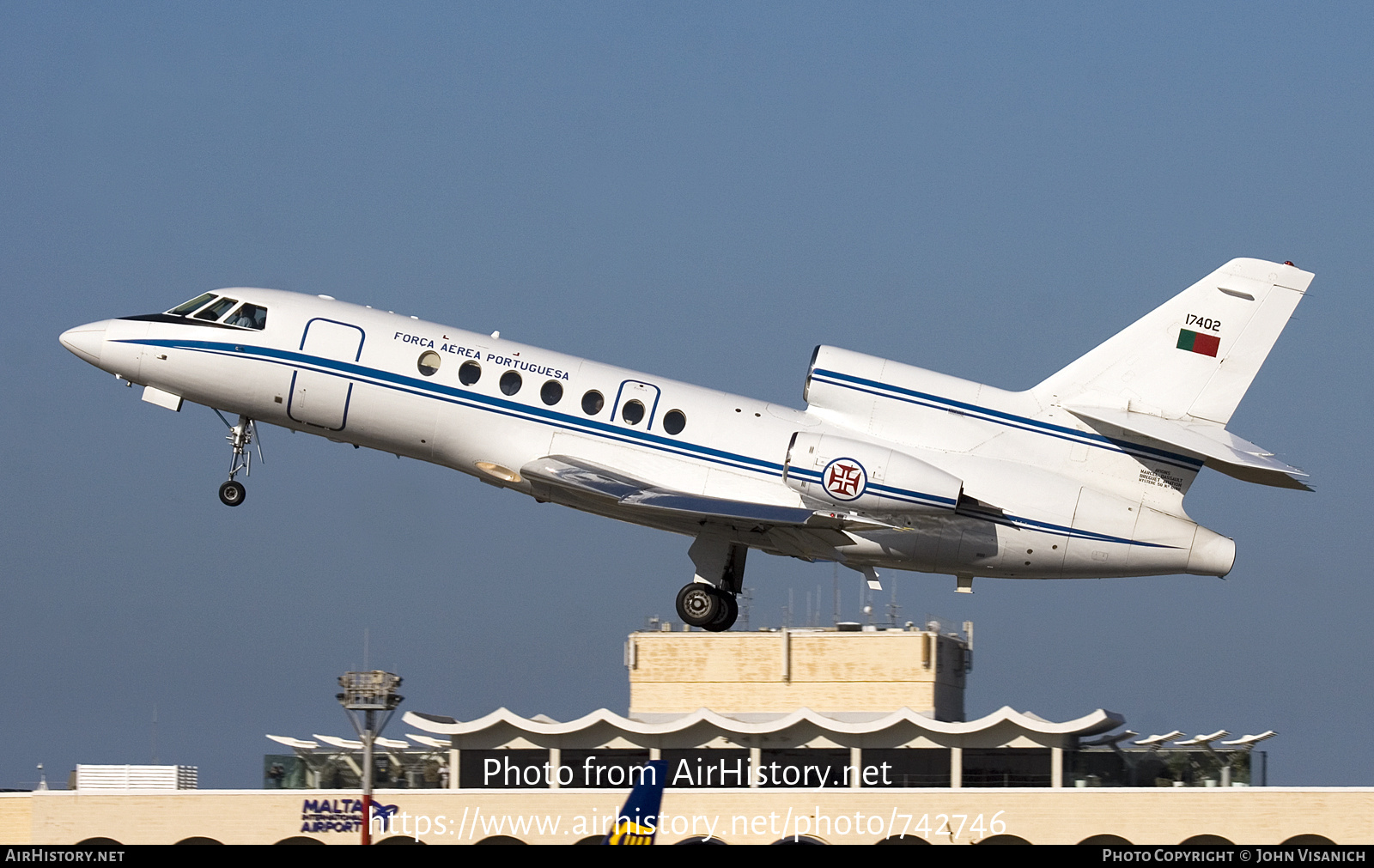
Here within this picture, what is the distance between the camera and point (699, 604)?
29.3 m

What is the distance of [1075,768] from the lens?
166 feet

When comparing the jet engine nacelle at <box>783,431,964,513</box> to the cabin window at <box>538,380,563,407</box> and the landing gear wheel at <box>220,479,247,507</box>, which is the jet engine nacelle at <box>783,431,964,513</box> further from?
the landing gear wheel at <box>220,479,247,507</box>

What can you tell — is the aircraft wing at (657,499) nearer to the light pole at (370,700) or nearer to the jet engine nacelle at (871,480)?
the jet engine nacelle at (871,480)

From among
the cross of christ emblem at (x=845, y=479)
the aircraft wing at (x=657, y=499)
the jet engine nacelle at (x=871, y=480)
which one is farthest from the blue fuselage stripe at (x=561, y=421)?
the cross of christ emblem at (x=845, y=479)

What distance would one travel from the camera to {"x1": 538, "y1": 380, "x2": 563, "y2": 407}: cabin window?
28469 millimetres

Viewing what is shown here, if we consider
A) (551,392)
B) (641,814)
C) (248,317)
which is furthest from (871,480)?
(248,317)

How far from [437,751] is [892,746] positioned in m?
14.6

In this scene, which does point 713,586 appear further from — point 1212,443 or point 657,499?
point 1212,443

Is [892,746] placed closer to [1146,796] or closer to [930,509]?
[1146,796]

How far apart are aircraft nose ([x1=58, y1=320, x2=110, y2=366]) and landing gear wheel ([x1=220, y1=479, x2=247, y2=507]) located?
3187mm

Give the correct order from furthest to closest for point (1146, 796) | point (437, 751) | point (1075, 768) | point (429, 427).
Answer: point (437, 751) < point (1075, 768) < point (1146, 796) < point (429, 427)
